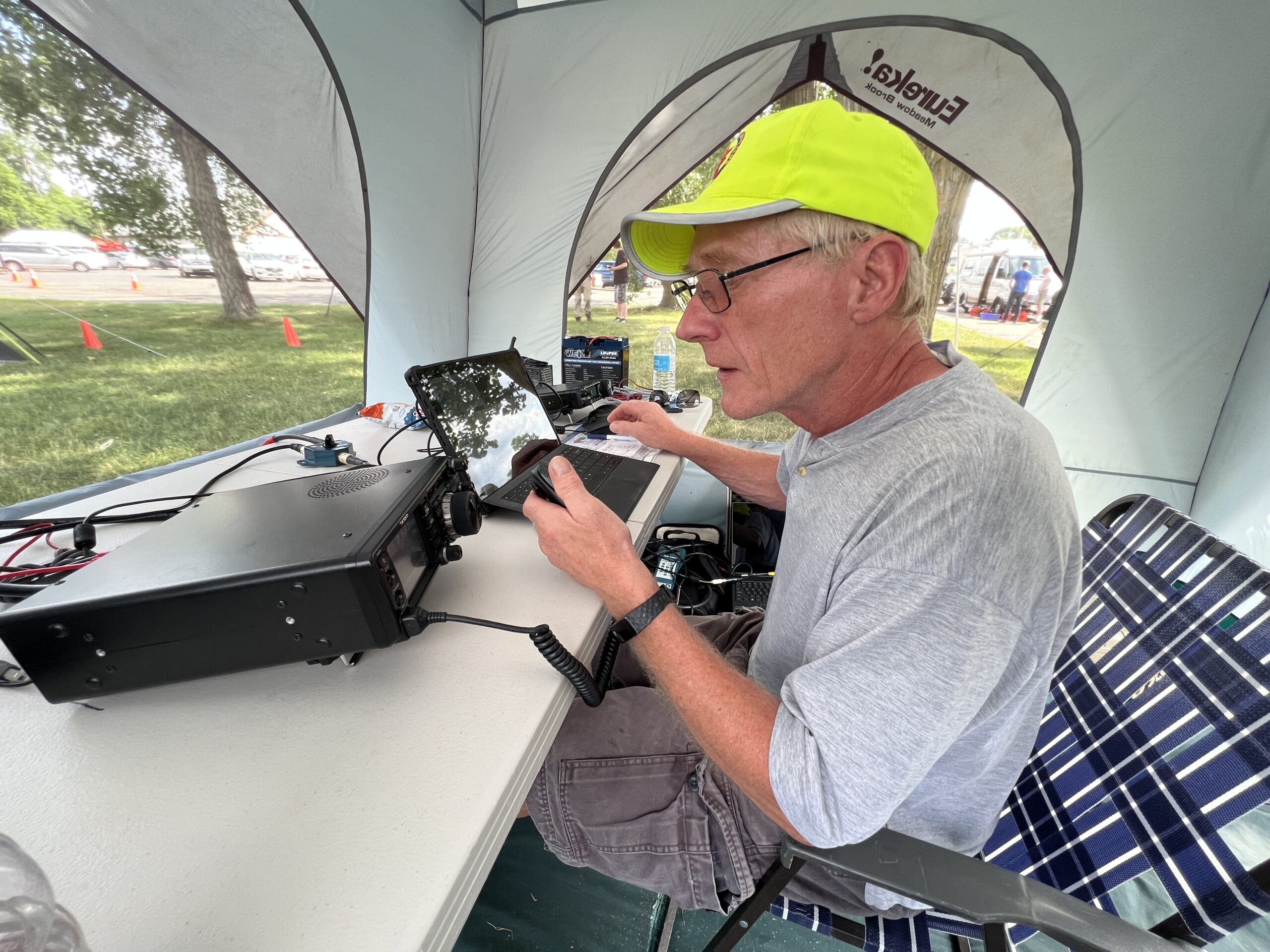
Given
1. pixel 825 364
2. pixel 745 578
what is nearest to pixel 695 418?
pixel 745 578

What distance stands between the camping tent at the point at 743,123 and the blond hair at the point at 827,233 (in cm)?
180

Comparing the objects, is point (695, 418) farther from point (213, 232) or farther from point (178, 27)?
point (213, 232)

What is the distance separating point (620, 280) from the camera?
9.46ft

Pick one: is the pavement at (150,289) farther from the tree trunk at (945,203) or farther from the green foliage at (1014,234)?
the green foliage at (1014,234)

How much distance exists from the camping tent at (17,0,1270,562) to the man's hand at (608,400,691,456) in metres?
1.11

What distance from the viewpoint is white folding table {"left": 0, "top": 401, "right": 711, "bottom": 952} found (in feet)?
1.23

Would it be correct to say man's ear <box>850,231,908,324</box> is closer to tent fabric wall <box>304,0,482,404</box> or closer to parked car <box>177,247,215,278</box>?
tent fabric wall <box>304,0,482,404</box>

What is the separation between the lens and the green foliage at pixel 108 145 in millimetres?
2078

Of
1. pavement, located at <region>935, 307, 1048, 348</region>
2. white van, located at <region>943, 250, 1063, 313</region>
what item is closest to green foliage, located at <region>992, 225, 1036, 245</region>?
white van, located at <region>943, 250, 1063, 313</region>

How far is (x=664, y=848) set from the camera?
0.71m

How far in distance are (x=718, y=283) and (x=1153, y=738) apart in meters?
0.79

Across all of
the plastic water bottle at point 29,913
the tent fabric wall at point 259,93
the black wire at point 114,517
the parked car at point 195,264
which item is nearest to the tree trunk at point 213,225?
the parked car at point 195,264

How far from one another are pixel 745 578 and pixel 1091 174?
1.86m

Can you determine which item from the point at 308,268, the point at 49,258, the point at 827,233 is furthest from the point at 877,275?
the point at 49,258
